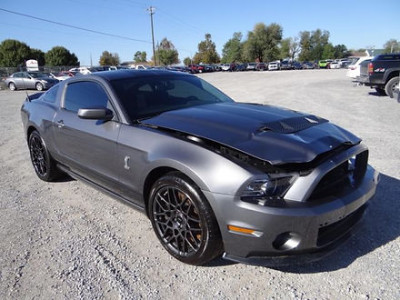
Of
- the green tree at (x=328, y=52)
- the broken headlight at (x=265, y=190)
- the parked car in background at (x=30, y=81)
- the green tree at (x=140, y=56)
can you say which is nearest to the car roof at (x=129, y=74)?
the broken headlight at (x=265, y=190)

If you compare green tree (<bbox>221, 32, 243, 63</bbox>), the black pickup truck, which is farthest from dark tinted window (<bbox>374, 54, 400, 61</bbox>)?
green tree (<bbox>221, 32, 243, 63</bbox>)

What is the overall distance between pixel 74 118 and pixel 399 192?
3.87 m

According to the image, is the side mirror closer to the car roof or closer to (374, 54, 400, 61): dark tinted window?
the car roof

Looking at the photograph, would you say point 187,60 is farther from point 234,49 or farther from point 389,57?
point 389,57

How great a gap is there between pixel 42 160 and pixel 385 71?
463 inches

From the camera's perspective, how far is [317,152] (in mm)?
2334

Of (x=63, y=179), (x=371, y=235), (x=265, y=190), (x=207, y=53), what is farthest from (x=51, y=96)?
(x=207, y=53)

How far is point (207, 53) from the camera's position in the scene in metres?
97.6

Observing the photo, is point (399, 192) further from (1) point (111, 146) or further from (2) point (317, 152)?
(1) point (111, 146)

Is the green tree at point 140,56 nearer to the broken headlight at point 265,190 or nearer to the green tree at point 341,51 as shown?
the green tree at point 341,51

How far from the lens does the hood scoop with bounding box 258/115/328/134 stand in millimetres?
2660

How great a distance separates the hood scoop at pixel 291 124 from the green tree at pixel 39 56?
75836 mm

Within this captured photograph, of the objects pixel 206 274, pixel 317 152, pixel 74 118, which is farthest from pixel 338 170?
pixel 74 118

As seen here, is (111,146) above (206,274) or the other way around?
above
